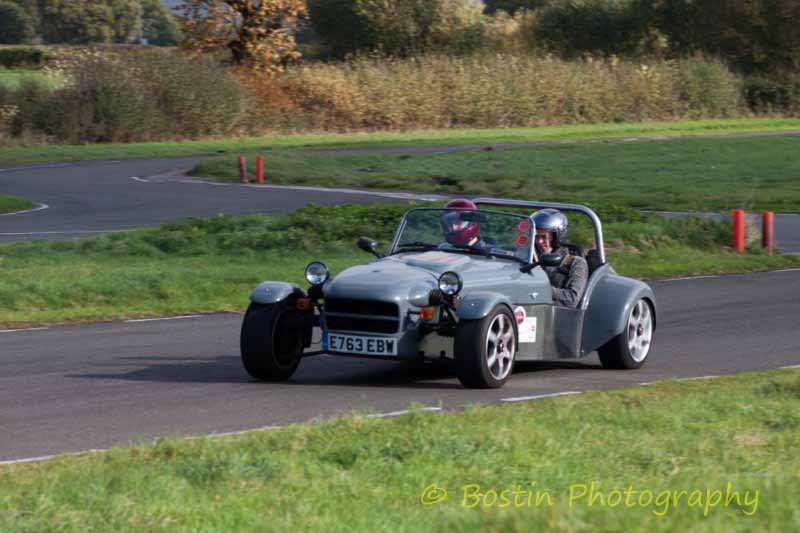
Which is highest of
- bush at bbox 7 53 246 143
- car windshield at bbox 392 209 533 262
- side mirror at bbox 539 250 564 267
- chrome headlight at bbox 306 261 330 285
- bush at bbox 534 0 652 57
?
bush at bbox 534 0 652 57

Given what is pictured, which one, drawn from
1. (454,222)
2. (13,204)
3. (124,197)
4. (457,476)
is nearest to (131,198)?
(124,197)

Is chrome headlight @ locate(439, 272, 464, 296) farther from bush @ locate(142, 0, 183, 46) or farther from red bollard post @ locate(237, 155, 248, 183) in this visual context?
bush @ locate(142, 0, 183, 46)

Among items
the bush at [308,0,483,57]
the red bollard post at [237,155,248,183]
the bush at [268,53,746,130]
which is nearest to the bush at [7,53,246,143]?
the bush at [268,53,746,130]

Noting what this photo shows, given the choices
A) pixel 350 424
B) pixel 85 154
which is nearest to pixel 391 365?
pixel 350 424

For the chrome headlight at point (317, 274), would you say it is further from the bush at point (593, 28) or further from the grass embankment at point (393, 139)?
the bush at point (593, 28)

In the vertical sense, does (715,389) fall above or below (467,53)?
below

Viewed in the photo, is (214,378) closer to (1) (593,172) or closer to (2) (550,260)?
(2) (550,260)

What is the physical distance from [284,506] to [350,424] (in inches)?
79.8

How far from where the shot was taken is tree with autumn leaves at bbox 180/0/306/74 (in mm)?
58750

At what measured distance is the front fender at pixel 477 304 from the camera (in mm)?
10320

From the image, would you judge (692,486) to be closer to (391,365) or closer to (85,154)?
(391,365)

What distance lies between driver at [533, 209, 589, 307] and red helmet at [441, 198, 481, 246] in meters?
0.57

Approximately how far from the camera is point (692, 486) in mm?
6238

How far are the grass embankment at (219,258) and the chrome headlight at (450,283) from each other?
20.0 ft
